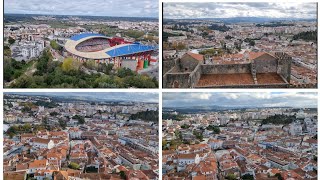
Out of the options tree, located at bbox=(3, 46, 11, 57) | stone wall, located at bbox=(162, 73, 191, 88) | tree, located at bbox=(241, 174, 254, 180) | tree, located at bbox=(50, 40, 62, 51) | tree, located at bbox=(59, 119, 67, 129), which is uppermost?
tree, located at bbox=(50, 40, 62, 51)

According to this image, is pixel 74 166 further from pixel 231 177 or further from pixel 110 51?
pixel 231 177

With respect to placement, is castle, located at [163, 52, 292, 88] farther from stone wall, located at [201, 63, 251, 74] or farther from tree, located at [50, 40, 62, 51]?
tree, located at [50, 40, 62, 51]

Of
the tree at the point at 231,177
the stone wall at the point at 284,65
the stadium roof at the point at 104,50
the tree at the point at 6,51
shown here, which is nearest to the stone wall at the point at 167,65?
the stadium roof at the point at 104,50

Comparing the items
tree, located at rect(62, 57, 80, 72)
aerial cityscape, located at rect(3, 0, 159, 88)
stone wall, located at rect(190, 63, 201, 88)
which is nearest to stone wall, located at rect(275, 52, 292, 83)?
stone wall, located at rect(190, 63, 201, 88)

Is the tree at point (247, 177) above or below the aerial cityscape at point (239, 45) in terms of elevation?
below

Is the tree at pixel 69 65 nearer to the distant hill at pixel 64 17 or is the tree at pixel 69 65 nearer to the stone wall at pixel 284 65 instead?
the distant hill at pixel 64 17

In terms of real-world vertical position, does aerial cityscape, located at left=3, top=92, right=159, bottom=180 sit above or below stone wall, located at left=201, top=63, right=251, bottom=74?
below

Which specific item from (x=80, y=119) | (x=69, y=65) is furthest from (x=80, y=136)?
(x=69, y=65)

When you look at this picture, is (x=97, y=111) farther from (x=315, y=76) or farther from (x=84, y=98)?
(x=315, y=76)

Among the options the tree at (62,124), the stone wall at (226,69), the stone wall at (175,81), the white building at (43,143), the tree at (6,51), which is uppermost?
the tree at (6,51)
